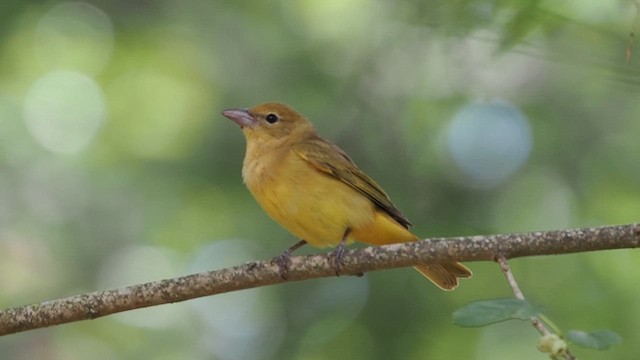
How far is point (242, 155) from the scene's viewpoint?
645 cm

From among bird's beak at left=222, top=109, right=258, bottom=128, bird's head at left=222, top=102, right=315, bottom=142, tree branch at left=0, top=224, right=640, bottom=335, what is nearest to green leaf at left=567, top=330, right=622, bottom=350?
tree branch at left=0, top=224, right=640, bottom=335

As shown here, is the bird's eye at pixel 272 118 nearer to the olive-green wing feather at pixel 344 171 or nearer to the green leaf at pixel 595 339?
the olive-green wing feather at pixel 344 171

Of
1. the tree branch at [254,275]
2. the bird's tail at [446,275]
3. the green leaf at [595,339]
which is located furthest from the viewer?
the bird's tail at [446,275]

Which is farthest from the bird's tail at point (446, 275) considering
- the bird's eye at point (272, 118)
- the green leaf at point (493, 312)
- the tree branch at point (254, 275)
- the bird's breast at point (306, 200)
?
the green leaf at point (493, 312)

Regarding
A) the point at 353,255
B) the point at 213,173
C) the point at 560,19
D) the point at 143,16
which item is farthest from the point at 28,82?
the point at 560,19

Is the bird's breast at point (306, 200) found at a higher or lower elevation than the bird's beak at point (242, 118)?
lower

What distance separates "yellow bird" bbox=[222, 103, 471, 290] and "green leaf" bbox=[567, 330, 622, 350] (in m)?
2.28

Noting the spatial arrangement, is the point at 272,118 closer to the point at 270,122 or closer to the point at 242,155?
the point at 270,122

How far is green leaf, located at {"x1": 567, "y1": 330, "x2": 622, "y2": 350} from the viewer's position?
2.30m

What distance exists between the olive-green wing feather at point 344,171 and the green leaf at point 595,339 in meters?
2.55

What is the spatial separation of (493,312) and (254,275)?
5.05 ft

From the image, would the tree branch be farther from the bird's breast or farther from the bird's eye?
the bird's eye

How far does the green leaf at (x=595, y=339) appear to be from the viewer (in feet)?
7.56

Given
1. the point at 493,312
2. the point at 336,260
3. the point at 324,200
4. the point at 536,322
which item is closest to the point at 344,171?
the point at 324,200
